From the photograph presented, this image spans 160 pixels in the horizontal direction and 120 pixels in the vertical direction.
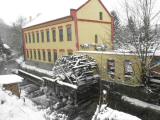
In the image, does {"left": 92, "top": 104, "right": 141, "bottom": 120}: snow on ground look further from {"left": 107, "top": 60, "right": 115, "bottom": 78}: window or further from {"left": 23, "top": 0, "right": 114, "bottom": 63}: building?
{"left": 23, "top": 0, "right": 114, "bottom": 63}: building

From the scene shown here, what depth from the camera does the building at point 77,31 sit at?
22264mm

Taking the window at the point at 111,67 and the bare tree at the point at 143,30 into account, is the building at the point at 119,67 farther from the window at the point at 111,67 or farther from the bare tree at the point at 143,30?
the bare tree at the point at 143,30

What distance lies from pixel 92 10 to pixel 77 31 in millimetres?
3232

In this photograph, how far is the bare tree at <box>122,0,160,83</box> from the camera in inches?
460

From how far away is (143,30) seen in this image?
11938 mm

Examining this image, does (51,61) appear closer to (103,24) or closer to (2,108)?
(103,24)

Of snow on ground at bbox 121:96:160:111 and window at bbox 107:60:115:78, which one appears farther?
window at bbox 107:60:115:78

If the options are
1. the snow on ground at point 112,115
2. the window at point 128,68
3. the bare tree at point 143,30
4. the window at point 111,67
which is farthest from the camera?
the window at point 111,67

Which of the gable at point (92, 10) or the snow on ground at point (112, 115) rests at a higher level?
the gable at point (92, 10)

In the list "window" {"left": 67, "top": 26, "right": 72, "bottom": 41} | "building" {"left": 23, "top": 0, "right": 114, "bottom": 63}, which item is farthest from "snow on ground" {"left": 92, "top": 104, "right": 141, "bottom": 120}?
"window" {"left": 67, "top": 26, "right": 72, "bottom": 41}

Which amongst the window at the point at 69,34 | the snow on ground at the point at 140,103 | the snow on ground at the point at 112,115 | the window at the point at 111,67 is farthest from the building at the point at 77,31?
the snow on ground at the point at 112,115

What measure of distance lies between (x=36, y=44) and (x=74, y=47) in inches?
449

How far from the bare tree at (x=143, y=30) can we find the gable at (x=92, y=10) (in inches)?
397

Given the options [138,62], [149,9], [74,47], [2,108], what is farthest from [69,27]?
[2,108]
